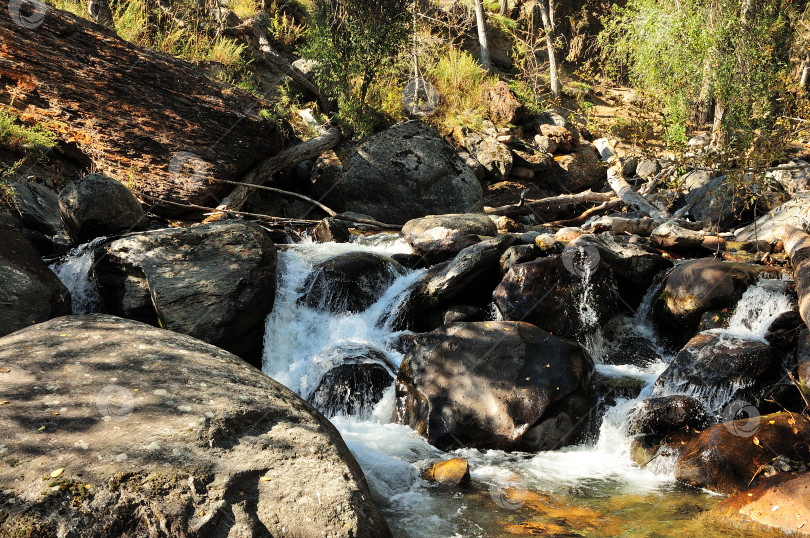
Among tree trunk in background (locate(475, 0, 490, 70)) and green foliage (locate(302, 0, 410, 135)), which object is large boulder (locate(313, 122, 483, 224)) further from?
tree trunk in background (locate(475, 0, 490, 70))

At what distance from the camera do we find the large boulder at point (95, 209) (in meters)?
7.63

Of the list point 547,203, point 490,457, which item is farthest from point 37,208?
point 547,203

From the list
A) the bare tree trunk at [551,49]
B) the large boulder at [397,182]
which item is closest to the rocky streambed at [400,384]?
the large boulder at [397,182]

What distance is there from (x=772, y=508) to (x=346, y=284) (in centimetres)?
543

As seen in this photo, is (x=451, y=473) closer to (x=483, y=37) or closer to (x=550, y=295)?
(x=550, y=295)

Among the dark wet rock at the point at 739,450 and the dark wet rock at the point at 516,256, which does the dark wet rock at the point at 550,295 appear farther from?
the dark wet rock at the point at 739,450

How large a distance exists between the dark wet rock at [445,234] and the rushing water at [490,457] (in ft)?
1.86

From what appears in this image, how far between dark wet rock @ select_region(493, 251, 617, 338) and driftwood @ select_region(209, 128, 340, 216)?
519 centimetres

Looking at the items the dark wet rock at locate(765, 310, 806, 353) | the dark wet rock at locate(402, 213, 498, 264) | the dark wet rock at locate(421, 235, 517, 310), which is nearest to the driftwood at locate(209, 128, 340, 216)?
the dark wet rock at locate(402, 213, 498, 264)

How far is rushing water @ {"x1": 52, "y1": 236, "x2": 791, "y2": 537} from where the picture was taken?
4.22 meters

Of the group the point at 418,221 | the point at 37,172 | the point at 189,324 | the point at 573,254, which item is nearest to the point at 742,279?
the point at 573,254

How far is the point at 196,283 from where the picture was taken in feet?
22.0

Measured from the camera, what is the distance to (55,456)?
3.01 m

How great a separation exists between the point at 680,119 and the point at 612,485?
12.4 meters
